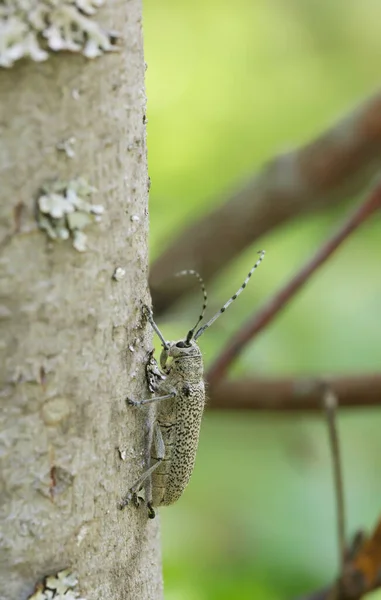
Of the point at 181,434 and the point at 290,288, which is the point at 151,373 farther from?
the point at 290,288

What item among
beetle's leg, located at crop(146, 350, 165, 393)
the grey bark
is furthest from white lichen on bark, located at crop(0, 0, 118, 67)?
beetle's leg, located at crop(146, 350, 165, 393)

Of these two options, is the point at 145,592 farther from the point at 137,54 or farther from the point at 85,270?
the point at 137,54

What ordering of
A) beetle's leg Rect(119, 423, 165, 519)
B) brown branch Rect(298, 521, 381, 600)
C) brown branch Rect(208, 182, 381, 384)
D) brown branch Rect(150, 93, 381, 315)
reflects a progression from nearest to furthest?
beetle's leg Rect(119, 423, 165, 519) < brown branch Rect(298, 521, 381, 600) < brown branch Rect(208, 182, 381, 384) < brown branch Rect(150, 93, 381, 315)

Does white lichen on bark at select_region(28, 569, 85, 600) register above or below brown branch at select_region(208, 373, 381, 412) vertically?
below

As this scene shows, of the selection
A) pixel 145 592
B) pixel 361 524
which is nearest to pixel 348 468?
pixel 361 524

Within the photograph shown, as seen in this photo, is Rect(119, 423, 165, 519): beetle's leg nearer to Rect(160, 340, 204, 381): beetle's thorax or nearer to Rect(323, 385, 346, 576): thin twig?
Rect(160, 340, 204, 381): beetle's thorax

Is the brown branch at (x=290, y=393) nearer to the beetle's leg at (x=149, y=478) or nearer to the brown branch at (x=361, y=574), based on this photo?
the brown branch at (x=361, y=574)

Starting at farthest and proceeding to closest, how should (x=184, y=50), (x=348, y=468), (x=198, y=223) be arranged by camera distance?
(x=184, y=50)
(x=348, y=468)
(x=198, y=223)
